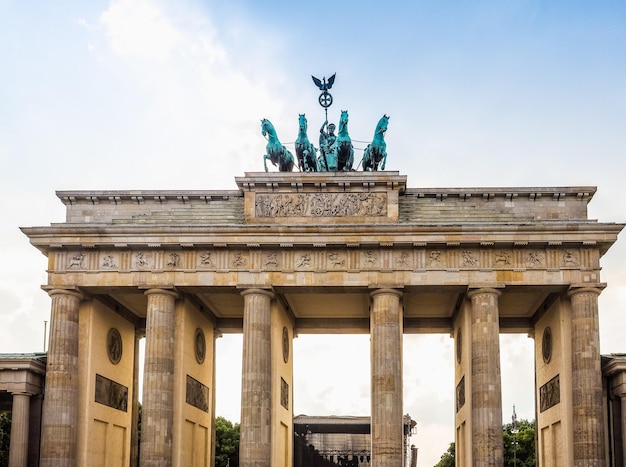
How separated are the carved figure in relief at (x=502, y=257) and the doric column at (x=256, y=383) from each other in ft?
35.1

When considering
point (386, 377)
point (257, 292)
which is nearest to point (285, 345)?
point (257, 292)

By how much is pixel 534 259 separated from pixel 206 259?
1528cm

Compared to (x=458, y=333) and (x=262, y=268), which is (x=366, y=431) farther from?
(x=262, y=268)

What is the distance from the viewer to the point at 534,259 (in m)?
43.1

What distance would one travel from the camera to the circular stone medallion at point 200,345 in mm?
48334

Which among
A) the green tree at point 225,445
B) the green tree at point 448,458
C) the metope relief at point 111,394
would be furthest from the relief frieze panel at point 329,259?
the green tree at point 448,458

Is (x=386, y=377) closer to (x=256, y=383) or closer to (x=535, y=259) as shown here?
(x=256, y=383)

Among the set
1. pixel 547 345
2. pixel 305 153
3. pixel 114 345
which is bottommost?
pixel 114 345

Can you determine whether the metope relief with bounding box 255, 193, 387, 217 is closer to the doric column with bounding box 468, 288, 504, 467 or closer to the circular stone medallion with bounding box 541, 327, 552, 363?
the doric column with bounding box 468, 288, 504, 467

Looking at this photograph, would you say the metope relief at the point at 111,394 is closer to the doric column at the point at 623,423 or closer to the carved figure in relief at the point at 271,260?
the carved figure in relief at the point at 271,260

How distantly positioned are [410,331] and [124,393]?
54.7 feet

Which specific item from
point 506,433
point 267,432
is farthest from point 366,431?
point 506,433

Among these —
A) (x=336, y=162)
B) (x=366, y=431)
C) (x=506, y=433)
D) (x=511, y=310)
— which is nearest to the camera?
(x=336, y=162)

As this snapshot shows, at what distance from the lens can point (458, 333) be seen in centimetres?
4925
